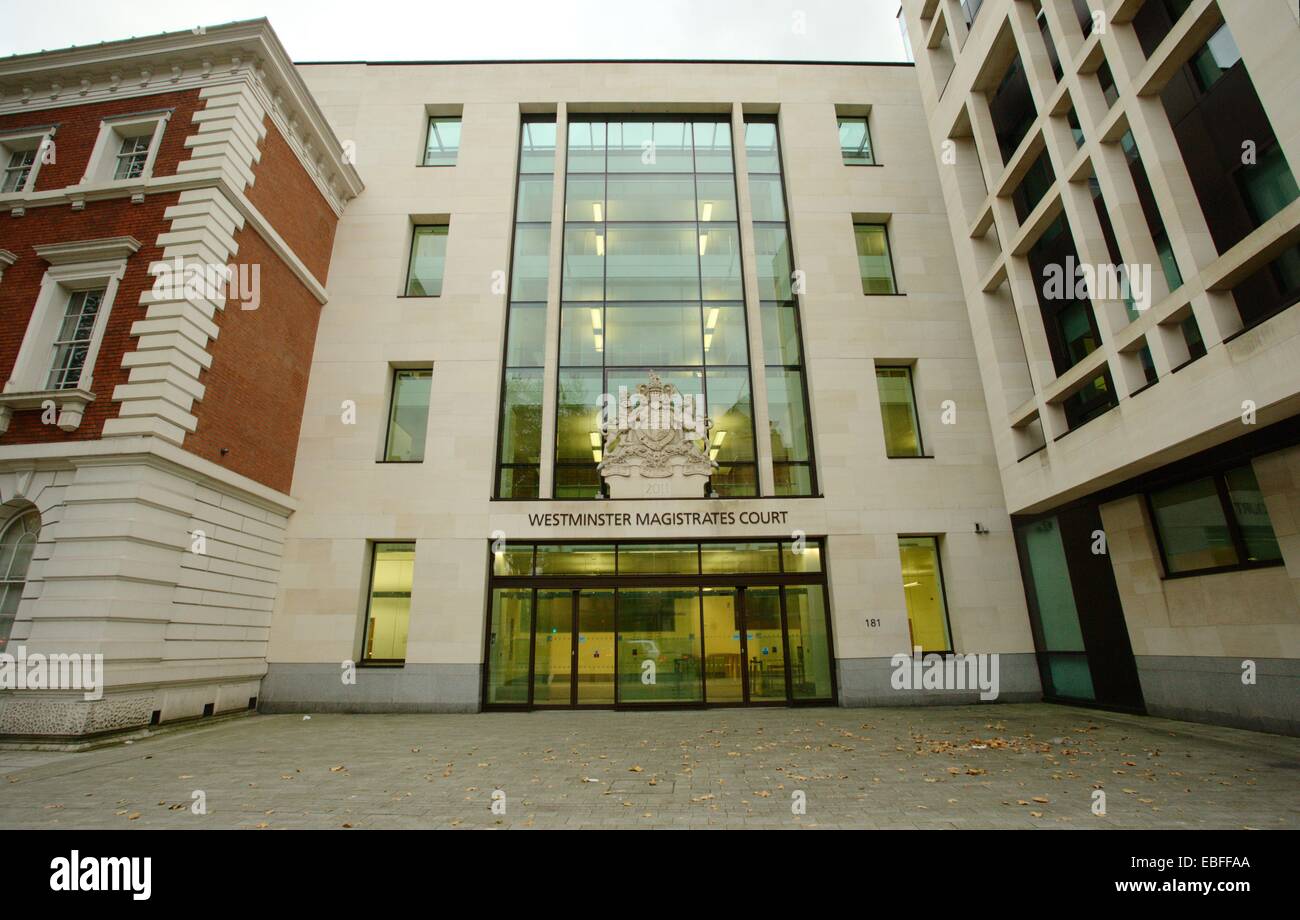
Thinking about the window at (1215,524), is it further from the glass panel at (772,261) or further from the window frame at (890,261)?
the glass panel at (772,261)

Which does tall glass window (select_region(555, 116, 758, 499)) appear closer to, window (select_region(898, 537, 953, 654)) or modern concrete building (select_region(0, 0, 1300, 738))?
modern concrete building (select_region(0, 0, 1300, 738))

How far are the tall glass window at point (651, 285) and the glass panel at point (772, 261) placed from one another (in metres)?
0.68

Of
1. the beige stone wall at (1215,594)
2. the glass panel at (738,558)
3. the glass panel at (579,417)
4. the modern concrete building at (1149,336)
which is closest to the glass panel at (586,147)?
the glass panel at (579,417)

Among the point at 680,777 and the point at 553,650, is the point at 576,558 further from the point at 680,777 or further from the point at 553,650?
the point at 680,777

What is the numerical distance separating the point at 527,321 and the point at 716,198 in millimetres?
7465

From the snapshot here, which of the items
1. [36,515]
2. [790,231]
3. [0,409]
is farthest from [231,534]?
[790,231]

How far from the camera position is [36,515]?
11.9 metres

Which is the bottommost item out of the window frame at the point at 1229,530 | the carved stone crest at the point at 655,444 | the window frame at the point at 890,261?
the window frame at the point at 1229,530

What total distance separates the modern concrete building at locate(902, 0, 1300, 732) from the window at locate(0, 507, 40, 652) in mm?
21227

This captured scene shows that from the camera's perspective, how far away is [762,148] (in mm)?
20047

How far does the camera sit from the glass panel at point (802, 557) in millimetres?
15719

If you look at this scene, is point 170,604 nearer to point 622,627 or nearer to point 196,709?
point 196,709

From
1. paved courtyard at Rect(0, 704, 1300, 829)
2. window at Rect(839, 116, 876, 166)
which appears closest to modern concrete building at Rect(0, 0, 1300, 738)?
window at Rect(839, 116, 876, 166)

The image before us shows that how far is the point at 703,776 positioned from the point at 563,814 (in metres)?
2.36
